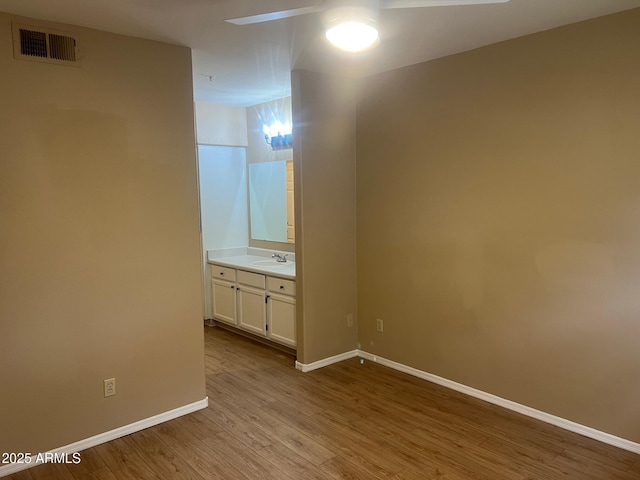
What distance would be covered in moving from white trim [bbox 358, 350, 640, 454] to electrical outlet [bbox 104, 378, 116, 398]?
7.41 ft

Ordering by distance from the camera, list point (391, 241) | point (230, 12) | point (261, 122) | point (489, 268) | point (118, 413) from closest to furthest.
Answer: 1. point (230, 12)
2. point (118, 413)
3. point (489, 268)
4. point (391, 241)
5. point (261, 122)

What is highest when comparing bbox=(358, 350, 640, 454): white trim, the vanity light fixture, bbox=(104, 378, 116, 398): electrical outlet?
the vanity light fixture

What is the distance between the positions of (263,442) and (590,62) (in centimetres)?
309

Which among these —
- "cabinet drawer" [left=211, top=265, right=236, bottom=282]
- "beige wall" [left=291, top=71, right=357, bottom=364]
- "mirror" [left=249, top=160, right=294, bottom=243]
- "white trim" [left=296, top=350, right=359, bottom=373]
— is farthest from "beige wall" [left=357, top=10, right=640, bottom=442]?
"cabinet drawer" [left=211, top=265, right=236, bottom=282]

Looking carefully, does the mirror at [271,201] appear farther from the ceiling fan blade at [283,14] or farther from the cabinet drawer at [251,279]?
the ceiling fan blade at [283,14]

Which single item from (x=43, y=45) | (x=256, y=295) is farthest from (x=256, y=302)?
(x=43, y=45)

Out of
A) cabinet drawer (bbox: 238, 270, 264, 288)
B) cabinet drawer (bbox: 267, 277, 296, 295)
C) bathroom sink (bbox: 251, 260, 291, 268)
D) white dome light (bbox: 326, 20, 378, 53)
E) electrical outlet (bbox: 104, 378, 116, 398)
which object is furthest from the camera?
bathroom sink (bbox: 251, 260, 291, 268)

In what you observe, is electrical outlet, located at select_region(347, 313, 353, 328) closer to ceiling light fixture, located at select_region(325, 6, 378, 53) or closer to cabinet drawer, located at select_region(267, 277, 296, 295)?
cabinet drawer, located at select_region(267, 277, 296, 295)

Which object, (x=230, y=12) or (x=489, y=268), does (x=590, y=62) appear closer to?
(x=489, y=268)

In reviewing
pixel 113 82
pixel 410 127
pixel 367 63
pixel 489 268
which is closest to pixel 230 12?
pixel 113 82

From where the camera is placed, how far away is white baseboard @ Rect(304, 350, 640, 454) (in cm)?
272

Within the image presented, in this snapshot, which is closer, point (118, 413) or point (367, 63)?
point (118, 413)

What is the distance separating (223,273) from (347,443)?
2.71m

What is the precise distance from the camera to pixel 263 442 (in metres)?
2.82
